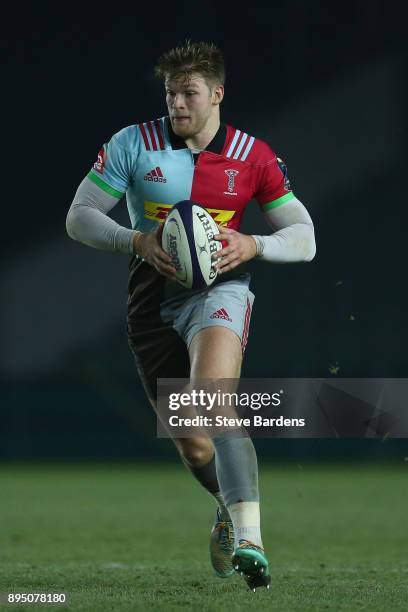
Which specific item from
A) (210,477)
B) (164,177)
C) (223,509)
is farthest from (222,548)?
(164,177)

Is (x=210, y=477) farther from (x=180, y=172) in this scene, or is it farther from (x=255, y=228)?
(x=255, y=228)

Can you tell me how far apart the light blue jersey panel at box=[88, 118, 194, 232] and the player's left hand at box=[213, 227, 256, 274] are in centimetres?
43

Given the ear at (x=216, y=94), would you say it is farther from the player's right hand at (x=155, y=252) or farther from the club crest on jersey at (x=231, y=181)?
the player's right hand at (x=155, y=252)

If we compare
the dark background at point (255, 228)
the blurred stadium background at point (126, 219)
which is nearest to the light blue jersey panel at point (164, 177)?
the blurred stadium background at point (126, 219)

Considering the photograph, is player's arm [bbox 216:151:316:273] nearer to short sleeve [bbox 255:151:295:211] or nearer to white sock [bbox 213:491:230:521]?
short sleeve [bbox 255:151:295:211]

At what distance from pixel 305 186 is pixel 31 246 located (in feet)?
9.22

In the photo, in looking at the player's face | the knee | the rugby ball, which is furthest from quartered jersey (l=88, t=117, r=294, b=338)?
the knee

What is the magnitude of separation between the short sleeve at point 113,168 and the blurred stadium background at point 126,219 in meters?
6.15

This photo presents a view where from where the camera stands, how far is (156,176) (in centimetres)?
454

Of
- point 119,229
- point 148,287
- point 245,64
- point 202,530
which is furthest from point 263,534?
point 245,64

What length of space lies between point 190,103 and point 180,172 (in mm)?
270

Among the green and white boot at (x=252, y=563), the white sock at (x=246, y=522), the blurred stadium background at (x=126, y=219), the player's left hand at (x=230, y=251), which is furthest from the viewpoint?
the blurred stadium background at (x=126, y=219)

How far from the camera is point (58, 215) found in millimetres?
12047

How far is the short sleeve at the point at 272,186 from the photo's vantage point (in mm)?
4582
